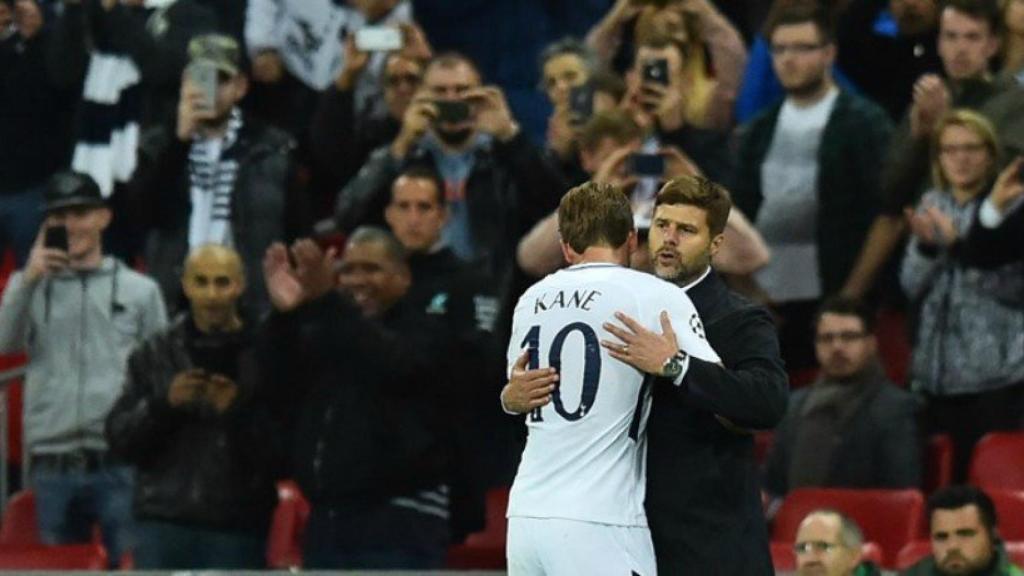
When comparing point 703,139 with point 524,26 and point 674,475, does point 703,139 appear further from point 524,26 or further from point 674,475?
point 674,475

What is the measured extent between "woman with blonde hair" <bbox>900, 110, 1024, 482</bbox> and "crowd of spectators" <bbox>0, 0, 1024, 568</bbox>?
13 mm

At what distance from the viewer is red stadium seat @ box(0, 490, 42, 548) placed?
10703mm

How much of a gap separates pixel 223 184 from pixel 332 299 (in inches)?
74.2

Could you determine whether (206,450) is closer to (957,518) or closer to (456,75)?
(456,75)

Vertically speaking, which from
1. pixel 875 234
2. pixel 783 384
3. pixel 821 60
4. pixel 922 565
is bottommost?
pixel 922 565

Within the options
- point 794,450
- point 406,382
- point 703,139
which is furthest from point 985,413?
point 406,382

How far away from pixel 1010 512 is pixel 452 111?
2.98 meters

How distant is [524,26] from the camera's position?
12523mm

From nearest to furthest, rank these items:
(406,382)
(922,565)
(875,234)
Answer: (922,565), (406,382), (875,234)

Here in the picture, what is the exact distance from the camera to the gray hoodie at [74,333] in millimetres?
10734

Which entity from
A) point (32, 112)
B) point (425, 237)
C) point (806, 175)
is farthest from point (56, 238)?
point (806, 175)

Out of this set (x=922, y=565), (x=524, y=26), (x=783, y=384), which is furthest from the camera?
(x=524, y=26)

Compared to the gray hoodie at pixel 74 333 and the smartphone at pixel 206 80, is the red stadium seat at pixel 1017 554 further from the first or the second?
the smartphone at pixel 206 80

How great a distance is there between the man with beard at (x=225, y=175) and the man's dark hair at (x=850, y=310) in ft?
8.46
